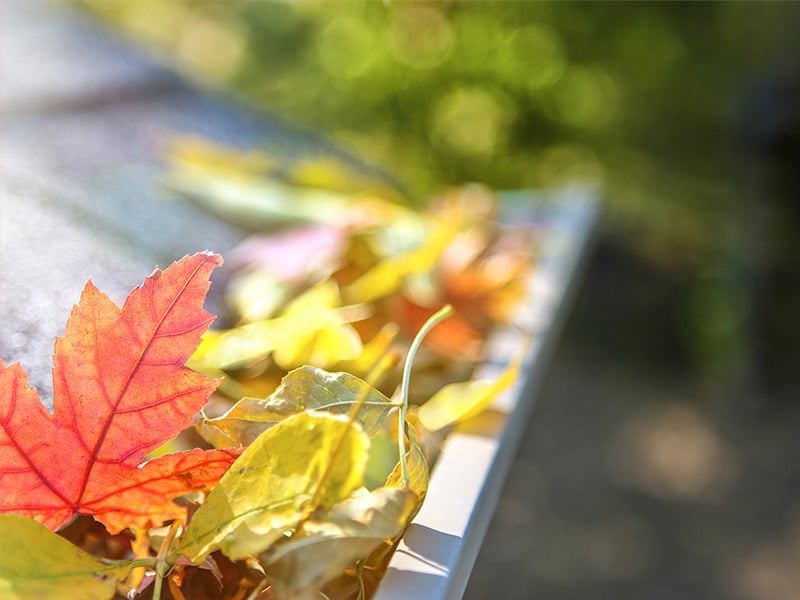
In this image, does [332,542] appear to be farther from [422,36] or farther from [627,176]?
[627,176]

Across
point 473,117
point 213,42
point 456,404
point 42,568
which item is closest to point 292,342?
point 456,404

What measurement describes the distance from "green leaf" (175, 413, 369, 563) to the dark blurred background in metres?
1.67

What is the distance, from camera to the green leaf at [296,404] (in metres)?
0.33

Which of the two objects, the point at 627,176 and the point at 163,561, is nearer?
the point at 163,561

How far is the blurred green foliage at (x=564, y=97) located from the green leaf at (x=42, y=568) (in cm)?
239

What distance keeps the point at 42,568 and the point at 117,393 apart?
0.07 m

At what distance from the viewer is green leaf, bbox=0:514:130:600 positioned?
0.87 ft

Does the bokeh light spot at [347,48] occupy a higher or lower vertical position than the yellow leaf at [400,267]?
higher

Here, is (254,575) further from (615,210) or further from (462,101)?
→ (615,210)

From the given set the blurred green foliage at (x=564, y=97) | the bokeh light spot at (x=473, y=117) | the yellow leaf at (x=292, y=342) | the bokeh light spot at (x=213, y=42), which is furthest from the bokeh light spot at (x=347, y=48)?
the yellow leaf at (x=292, y=342)

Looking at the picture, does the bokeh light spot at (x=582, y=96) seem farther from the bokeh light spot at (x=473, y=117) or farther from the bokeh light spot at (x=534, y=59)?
the bokeh light spot at (x=473, y=117)

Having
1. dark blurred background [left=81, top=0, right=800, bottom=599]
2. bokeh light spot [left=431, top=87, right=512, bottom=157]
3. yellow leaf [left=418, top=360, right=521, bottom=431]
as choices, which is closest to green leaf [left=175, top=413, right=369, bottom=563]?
yellow leaf [left=418, top=360, right=521, bottom=431]

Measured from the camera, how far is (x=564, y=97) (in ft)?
9.11

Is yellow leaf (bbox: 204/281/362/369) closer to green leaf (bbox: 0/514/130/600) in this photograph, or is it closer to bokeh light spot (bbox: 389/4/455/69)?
green leaf (bbox: 0/514/130/600)
